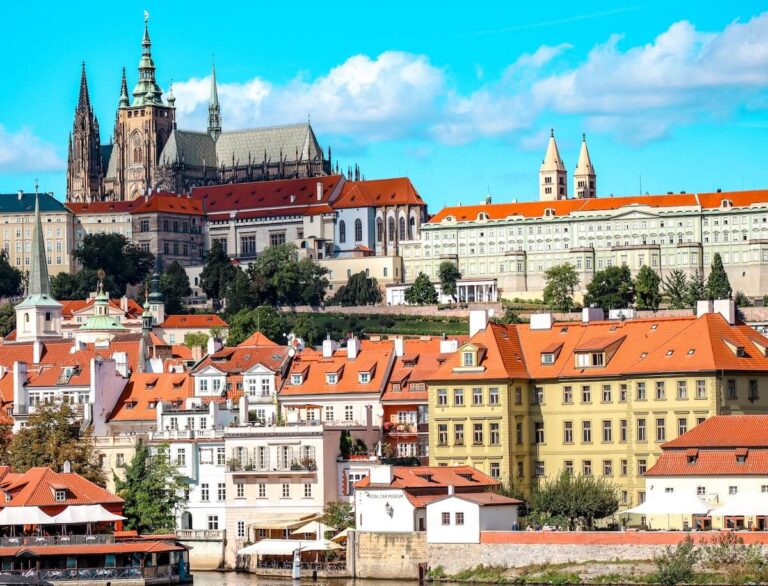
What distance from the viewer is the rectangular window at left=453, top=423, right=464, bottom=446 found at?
3155 inches

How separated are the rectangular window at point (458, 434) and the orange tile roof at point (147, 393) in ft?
47.5

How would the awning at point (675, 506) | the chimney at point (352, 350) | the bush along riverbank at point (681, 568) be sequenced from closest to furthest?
the bush along riverbank at point (681, 568) < the awning at point (675, 506) < the chimney at point (352, 350)

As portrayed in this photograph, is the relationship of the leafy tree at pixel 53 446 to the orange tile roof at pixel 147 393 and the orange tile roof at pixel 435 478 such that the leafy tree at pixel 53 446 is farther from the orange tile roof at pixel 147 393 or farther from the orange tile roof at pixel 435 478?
the orange tile roof at pixel 435 478

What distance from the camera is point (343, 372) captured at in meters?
87.9

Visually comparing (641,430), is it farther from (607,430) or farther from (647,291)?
(647,291)

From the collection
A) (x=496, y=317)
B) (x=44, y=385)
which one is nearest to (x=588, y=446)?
(x=44, y=385)

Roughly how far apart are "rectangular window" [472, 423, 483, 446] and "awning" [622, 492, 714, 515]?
11.5 metres

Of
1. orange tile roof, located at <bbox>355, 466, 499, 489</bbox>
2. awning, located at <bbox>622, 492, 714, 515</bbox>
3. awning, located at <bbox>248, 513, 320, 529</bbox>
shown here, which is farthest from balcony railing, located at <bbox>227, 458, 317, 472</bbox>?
awning, located at <bbox>622, 492, 714, 515</bbox>

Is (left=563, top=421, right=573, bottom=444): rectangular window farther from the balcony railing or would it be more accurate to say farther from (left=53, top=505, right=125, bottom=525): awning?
(left=53, top=505, right=125, bottom=525): awning

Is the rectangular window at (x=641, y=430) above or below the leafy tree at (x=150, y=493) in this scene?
above

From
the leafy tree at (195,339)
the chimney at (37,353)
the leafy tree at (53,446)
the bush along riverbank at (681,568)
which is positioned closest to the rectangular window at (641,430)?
the bush along riverbank at (681,568)

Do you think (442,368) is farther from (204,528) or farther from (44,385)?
(44,385)

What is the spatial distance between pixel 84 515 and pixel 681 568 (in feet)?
64.8

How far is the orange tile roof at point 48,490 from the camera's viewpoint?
2825 inches
